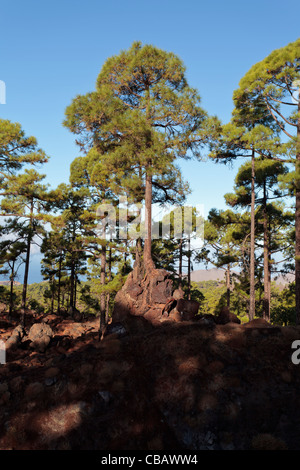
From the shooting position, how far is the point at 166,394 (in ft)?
28.7

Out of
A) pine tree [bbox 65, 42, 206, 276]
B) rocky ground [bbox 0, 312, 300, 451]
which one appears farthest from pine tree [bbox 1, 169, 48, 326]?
rocky ground [bbox 0, 312, 300, 451]

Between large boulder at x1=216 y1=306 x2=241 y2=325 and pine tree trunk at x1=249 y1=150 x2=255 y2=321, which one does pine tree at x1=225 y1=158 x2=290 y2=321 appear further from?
large boulder at x1=216 y1=306 x2=241 y2=325

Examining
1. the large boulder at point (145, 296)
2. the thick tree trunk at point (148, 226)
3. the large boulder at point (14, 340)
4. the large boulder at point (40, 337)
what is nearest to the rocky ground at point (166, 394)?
the large boulder at point (145, 296)

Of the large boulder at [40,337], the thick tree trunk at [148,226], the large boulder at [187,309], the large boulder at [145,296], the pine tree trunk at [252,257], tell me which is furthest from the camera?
the pine tree trunk at [252,257]

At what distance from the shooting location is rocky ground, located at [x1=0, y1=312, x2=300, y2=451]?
762 cm

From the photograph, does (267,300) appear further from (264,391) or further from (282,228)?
(264,391)

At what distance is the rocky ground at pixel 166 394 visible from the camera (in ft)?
25.0

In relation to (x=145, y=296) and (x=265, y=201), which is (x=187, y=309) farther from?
(x=265, y=201)

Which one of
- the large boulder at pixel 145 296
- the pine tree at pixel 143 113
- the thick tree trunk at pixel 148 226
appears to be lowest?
the large boulder at pixel 145 296

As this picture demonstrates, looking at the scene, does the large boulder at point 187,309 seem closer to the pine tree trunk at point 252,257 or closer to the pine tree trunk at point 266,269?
the pine tree trunk at point 252,257

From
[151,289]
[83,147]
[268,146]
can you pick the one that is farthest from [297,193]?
[83,147]

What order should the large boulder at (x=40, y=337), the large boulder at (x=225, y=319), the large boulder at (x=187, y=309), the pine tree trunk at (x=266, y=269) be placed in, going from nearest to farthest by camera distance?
the large boulder at (x=225, y=319) < the large boulder at (x=187, y=309) < the large boulder at (x=40, y=337) < the pine tree trunk at (x=266, y=269)

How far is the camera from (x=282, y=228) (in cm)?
2366

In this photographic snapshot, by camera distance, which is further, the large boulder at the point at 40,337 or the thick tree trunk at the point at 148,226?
the large boulder at the point at 40,337
